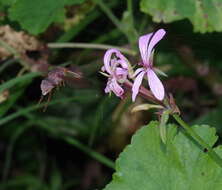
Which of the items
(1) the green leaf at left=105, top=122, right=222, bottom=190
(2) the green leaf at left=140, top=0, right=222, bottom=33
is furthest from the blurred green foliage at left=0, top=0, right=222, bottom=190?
(1) the green leaf at left=105, top=122, right=222, bottom=190

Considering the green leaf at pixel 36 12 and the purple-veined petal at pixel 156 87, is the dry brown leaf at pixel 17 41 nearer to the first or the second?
the green leaf at pixel 36 12

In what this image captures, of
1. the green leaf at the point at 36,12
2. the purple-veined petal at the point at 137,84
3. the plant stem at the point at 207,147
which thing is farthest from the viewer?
the green leaf at the point at 36,12

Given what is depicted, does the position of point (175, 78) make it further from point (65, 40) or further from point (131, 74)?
point (131, 74)

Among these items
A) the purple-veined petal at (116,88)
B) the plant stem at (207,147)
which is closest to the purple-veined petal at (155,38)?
the purple-veined petal at (116,88)

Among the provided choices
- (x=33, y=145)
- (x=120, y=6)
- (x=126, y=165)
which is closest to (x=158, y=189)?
(x=126, y=165)

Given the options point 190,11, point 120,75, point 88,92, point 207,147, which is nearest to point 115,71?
point 120,75
